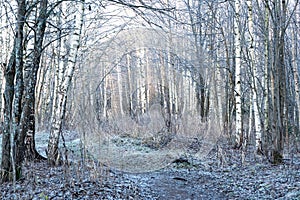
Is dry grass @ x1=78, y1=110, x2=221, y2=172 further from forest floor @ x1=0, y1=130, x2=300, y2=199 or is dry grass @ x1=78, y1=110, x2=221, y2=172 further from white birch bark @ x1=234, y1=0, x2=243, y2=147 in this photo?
white birch bark @ x1=234, y1=0, x2=243, y2=147

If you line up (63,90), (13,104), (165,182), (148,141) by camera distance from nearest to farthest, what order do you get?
(13,104) < (63,90) < (165,182) < (148,141)

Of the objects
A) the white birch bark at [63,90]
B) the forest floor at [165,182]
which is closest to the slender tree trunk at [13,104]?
the forest floor at [165,182]

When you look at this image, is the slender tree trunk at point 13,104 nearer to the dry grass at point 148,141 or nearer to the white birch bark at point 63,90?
the white birch bark at point 63,90

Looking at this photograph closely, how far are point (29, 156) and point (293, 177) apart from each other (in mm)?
5983

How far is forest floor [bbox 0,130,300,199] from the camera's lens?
230 inches

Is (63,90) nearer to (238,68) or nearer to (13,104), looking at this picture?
(13,104)

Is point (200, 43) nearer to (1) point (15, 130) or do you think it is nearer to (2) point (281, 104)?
(2) point (281, 104)

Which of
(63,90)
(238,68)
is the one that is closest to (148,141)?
(238,68)

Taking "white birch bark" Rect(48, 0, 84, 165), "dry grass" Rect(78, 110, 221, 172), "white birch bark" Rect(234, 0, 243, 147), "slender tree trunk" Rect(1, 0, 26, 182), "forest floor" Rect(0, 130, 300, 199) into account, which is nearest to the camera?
"forest floor" Rect(0, 130, 300, 199)

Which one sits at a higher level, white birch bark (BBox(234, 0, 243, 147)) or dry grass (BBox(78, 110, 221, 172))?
white birch bark (BBox(234, 0, 243, 147))

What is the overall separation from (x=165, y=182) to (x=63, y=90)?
330 centimetres

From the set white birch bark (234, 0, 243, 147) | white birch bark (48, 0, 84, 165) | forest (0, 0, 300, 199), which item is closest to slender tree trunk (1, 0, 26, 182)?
forest (0, 0, 300, 199)

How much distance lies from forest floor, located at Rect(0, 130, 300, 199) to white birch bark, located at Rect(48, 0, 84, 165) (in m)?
0.42

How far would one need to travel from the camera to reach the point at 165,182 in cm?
845
